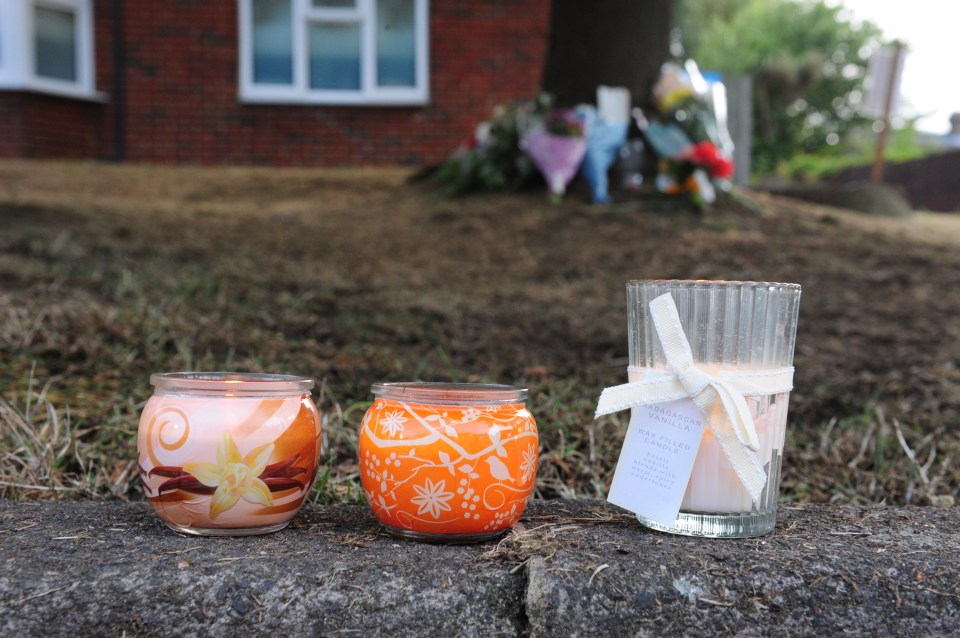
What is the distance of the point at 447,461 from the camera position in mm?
1326

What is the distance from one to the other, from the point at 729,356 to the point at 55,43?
991 centimetres

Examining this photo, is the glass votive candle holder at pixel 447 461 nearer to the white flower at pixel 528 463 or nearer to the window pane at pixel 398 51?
the white flower at pixel 528 463

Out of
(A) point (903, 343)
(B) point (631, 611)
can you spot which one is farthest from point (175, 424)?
(A) point (903, 343)

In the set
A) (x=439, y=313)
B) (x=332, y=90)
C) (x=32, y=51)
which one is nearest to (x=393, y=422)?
(x=439, y=313)

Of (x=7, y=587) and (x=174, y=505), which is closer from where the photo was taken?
(x=7, y=587)

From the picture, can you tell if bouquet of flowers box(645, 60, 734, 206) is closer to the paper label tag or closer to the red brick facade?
the red brick facade

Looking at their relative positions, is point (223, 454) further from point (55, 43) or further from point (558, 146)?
point (55, 43)

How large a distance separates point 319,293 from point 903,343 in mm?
2348

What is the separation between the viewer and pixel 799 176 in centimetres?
2020

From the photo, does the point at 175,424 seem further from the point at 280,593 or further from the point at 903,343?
the point at 903,343

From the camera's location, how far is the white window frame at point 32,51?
9008 millimetres

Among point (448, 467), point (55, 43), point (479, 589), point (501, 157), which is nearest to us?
point (479, 589)

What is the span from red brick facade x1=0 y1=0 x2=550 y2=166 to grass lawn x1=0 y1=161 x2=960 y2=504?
3107 millimetres

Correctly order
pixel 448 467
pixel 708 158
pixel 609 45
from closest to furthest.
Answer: pixel 448 467 < pixel 708 158 < pixel 609 45
